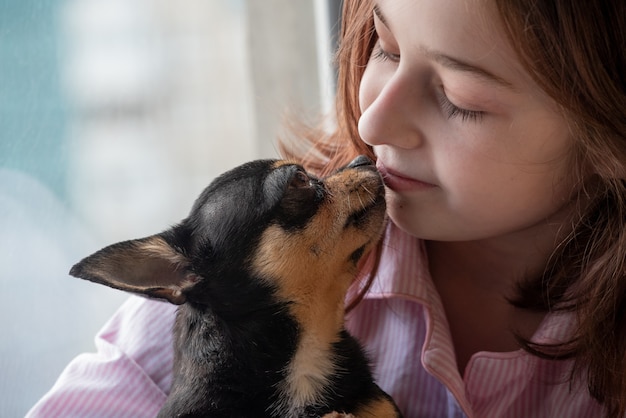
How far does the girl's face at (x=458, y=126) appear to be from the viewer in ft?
3.40

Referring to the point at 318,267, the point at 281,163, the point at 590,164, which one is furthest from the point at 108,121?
the point at 590,164

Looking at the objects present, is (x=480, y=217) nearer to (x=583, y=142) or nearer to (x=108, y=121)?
(x=583, y=142)

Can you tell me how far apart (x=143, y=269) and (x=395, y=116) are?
0.38m

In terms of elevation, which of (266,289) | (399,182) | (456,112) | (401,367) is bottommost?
(401,367)

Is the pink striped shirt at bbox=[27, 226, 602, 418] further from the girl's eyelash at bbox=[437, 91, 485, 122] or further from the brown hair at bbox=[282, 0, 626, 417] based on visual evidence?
the girl's eyelash at bbox=[437, 91, 485, 122]

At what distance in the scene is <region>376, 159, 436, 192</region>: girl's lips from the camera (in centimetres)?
118

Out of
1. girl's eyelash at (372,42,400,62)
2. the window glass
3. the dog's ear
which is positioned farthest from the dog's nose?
the window glass

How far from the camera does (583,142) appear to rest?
43.3 inches

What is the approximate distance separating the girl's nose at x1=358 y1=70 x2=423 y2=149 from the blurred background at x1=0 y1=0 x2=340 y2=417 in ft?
1.50

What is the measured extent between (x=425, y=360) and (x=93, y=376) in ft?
1.65

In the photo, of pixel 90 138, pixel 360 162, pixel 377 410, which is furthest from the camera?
pixel 90 138

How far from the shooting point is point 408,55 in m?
1.09

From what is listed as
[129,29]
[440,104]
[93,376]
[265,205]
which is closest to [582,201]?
[440,104]

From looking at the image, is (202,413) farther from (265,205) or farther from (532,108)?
(532,108)
